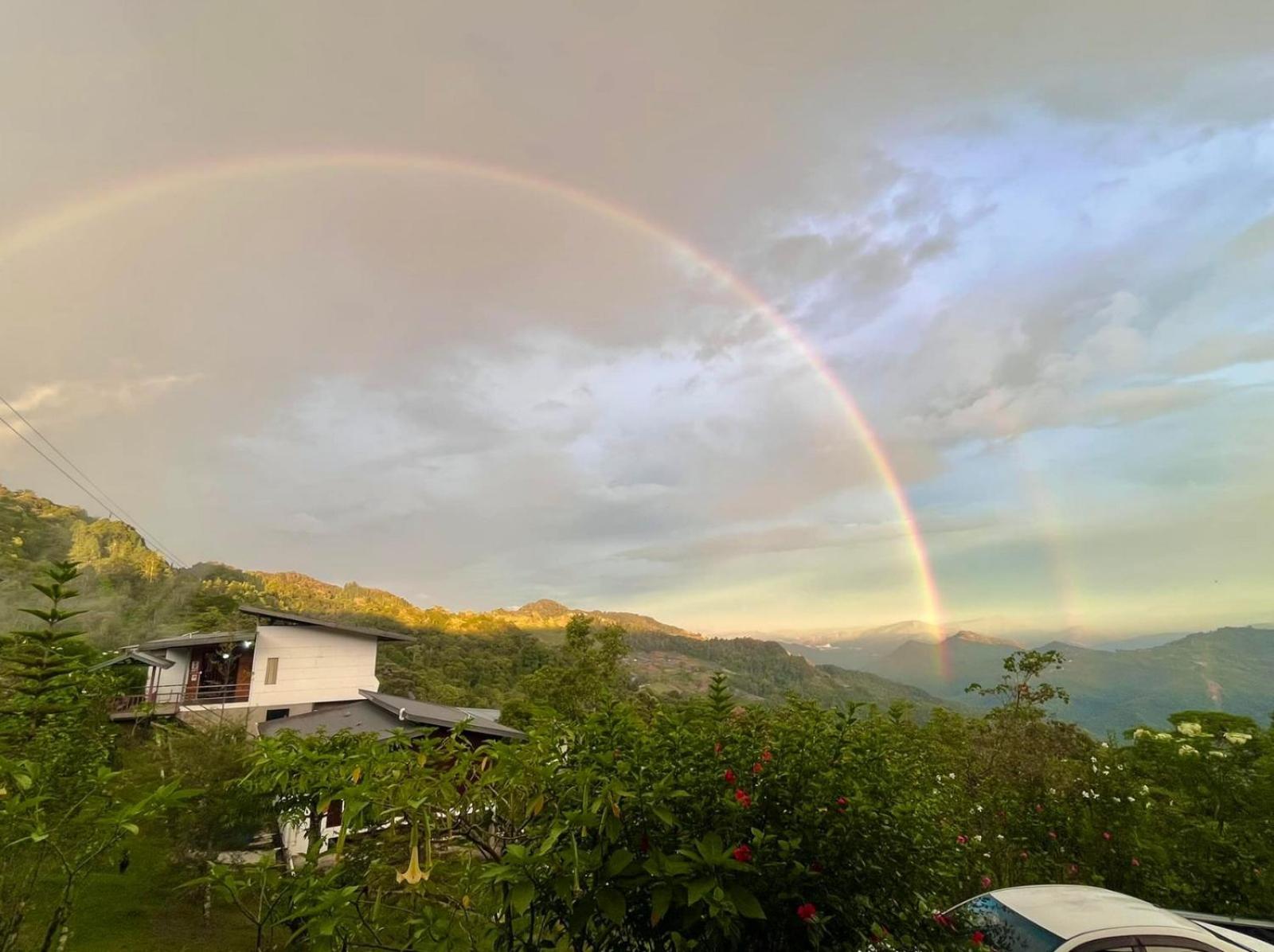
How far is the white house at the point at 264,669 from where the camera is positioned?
26.6 metres

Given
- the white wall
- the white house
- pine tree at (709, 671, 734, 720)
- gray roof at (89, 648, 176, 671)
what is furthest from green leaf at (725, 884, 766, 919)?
gray roof at (89, 648, 176, 671)

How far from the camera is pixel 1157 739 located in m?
8.81

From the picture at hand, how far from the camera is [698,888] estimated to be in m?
2.14

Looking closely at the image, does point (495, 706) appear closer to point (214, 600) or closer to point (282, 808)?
point (214, 600)

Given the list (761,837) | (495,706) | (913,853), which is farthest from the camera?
(495,706)

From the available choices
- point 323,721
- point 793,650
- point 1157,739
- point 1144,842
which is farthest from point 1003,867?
point 793,650

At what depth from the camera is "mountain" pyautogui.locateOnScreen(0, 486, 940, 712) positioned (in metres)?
45.2

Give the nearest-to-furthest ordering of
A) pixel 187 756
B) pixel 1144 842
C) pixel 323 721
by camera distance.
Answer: pixel 1144 842 → pixel 187 756 → pixel 323 721

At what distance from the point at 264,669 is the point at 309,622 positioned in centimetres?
280

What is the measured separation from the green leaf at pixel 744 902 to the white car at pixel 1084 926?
247 cm

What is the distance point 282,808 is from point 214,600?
2361 inches

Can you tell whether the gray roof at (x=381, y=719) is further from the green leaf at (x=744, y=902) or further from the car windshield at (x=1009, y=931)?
the green leaf at (x=744, y=902)

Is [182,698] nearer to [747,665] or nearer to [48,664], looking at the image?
[48,664]

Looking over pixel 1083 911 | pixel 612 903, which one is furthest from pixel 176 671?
pixel 1083 911
